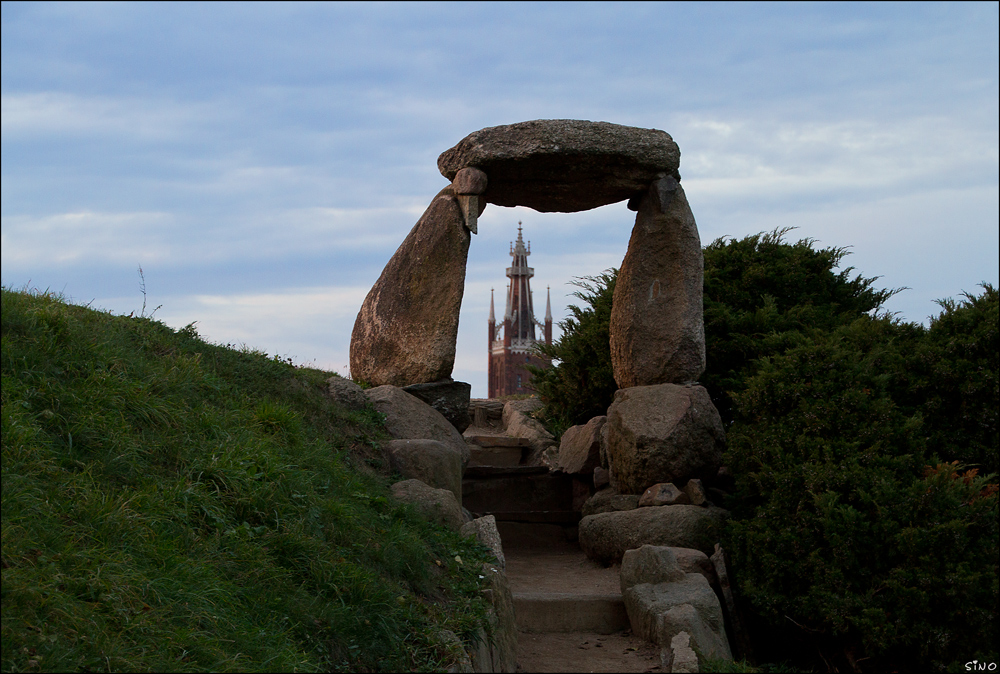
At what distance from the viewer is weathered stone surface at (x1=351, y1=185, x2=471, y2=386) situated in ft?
30.3

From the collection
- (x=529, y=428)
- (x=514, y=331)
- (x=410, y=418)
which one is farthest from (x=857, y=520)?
(x=514, y=331)

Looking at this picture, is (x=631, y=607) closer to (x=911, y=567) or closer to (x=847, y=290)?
(x=911, y=567)

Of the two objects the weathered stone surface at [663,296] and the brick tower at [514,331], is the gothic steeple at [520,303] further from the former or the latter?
the weathered stone surface at [663,296]

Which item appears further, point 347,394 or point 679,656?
point 347,394

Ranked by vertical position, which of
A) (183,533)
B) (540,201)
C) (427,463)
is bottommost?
(183,533)

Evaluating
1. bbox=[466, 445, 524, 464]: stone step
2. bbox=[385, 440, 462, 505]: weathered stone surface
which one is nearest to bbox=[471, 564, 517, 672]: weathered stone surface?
bbox=[385, 440, 462, 505]: weathered stone surface

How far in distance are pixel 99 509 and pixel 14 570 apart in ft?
2.41

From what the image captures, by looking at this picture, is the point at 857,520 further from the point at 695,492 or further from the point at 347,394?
the point at 347,394

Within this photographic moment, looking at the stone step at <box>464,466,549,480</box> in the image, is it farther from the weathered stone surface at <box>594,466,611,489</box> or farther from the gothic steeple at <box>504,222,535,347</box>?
the gothic steeple at <box>504,222,535,347</box>

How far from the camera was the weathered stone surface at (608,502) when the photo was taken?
855 centimetres

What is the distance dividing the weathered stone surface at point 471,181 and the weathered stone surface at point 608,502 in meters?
3.53

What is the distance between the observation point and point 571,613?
6.96 m

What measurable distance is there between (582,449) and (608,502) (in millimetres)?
1316

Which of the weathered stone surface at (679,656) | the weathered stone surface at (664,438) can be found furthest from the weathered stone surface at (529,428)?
the weathered stone surface at (679,656)
